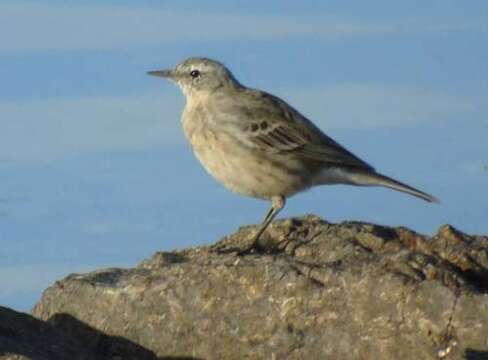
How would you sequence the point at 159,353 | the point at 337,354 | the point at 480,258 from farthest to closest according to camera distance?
the point at 480,258, the point at 159,353, the point at 337,354

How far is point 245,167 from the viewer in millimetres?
12625

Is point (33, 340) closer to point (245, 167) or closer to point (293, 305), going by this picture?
point (293, 305)

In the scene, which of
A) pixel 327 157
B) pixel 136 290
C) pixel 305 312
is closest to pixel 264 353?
pixel 305 312

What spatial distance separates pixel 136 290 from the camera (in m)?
8.73

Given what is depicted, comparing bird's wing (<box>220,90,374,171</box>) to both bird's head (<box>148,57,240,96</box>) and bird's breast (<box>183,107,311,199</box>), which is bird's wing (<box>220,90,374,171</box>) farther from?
bird's head (<box>148,57,240,96</box>)

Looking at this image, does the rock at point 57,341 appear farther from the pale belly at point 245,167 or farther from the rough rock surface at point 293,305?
the pale belly at point 245,167

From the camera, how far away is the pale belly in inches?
494

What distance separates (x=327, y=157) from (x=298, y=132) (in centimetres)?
41

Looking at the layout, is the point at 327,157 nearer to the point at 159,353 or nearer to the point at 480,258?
the point at 480,258

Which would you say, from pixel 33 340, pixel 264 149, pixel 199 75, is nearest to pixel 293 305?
pixel 33 340

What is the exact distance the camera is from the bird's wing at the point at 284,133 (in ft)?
42.3

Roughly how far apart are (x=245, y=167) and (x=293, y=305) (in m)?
4.48

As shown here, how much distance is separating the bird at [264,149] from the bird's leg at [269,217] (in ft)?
0.04

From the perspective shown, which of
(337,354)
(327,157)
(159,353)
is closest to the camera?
(337,354)
